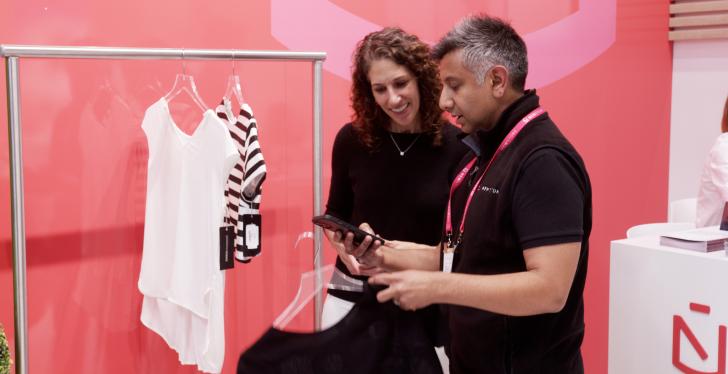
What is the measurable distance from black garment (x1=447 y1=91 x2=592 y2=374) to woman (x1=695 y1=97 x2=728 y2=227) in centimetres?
218

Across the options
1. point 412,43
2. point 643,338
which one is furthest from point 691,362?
point 412,43

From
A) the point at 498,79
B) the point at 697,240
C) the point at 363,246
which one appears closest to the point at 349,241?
the point at 363,246

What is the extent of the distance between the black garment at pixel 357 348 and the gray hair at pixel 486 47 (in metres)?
0.60

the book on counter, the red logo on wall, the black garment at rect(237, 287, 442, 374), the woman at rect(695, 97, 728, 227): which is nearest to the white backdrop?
the woman at rect(695, 97, 728, 227)

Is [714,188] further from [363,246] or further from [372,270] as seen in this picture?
[363,246]

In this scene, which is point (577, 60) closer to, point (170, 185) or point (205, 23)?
point (205, 23)

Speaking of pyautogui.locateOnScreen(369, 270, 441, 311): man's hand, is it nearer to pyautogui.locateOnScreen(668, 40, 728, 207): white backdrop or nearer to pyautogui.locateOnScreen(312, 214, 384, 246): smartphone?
pyautogui.locateOnScreen(312, 214, 384, 246): smartphone

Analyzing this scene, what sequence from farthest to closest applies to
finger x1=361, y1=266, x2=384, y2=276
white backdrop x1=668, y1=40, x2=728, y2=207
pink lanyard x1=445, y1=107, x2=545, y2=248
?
white backdrop x1=668, y1=40, x2=728, y2=207, finger x1=361, y1=266, x2=384, y2=276, pink lanyard x1=445, y1=107, x2=545, y2=248

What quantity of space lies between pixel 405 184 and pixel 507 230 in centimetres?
90

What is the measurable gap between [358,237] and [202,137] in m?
0.69

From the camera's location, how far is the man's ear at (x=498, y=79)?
1.98 metres

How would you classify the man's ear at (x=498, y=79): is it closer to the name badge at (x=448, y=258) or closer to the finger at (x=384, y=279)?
the name badge at (x=448, y=258)

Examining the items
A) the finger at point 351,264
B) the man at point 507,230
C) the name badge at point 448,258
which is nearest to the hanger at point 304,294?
the man at point 507,230

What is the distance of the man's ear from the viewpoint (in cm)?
198
